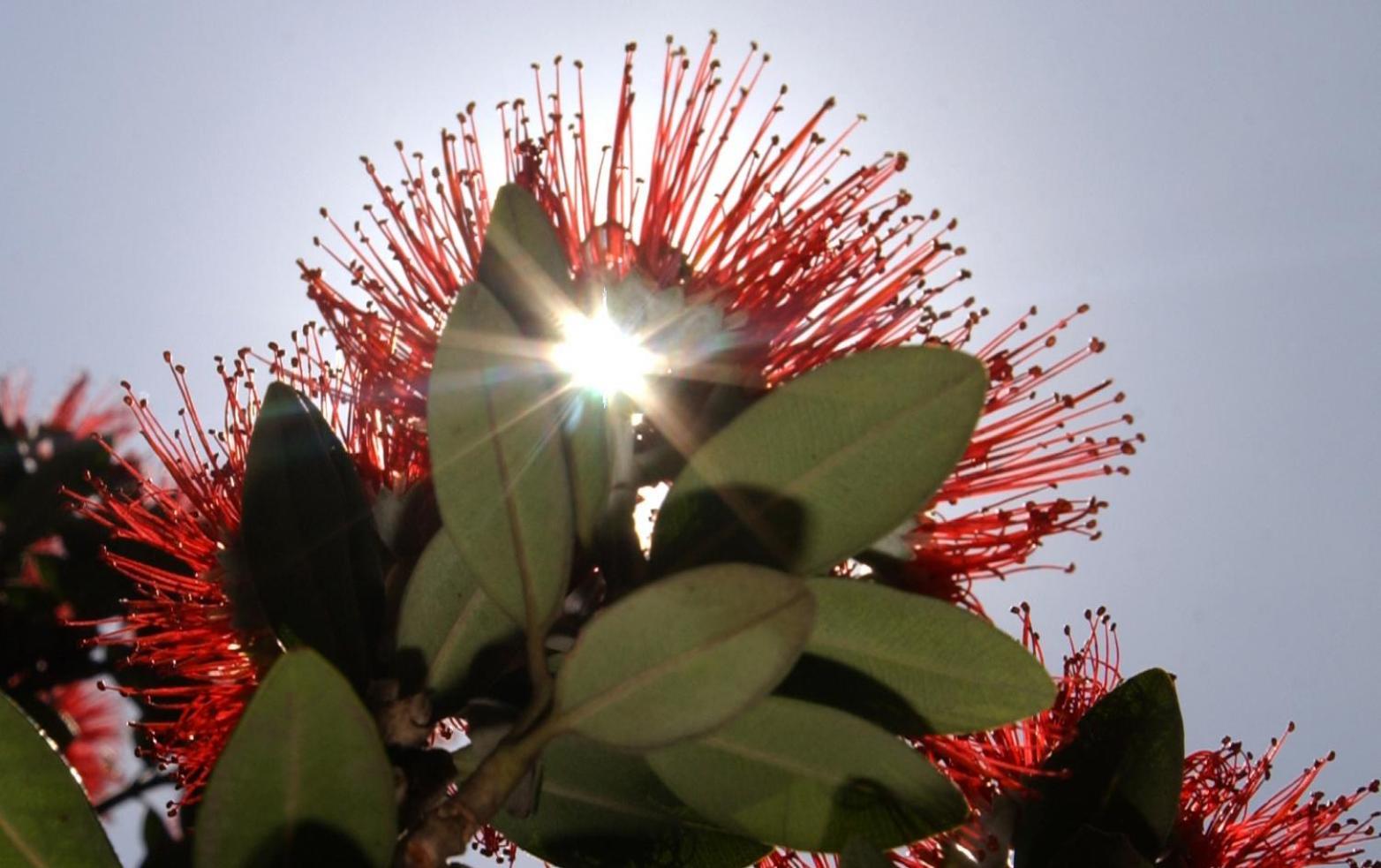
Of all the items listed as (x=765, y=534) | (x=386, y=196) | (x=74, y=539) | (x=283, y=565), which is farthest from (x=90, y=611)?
(x=765, y=534)

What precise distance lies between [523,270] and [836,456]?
0.30 meters

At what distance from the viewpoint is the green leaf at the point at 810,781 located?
1.00 meters

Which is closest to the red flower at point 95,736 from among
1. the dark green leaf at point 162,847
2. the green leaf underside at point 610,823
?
the dark green leaf at point 162,847

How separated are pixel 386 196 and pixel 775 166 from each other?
1.63 feet

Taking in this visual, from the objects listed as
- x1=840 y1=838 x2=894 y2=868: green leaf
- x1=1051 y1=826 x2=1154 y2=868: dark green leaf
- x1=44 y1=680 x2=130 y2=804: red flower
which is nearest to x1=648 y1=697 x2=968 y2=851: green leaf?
x1=840 y1=838 x2=894 y2=868: green leaf

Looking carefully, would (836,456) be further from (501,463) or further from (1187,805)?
(1187,805)

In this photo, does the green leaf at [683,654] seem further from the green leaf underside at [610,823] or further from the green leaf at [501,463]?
the green leaf underside at [610,823]

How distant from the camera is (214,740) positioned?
146cm

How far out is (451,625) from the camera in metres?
1.10

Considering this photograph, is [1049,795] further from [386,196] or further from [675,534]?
[386,196]

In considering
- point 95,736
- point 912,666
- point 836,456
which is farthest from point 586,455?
point 95,736

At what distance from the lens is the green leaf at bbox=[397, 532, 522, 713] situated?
110 cm

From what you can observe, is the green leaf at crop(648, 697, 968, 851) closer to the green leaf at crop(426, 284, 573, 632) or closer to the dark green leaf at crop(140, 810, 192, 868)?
the green leaf at crop(426, 284, 573, 632)

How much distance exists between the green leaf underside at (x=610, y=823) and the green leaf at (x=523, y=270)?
45cm
